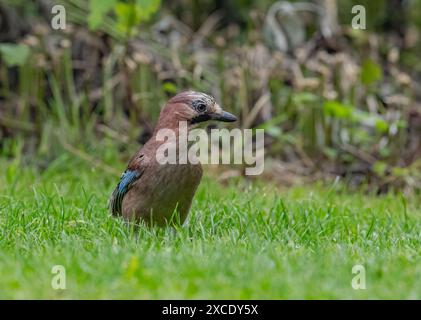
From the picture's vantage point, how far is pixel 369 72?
320 inches

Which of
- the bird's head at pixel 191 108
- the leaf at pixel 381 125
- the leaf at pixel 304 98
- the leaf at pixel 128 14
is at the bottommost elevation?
the leaf at pixel 381 125

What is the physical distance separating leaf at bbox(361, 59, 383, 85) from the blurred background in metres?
0.02

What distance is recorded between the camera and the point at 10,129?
27.4ft

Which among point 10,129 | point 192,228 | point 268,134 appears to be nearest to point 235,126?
point 268,134

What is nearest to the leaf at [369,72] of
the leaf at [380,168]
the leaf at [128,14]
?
the leaf at [380,168]

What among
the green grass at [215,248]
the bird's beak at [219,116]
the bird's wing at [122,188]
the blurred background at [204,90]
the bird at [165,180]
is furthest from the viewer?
the blurred background at [204,90]

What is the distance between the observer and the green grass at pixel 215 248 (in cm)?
363

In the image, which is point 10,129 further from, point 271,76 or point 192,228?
point 192,228

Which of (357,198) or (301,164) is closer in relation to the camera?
(357,198)

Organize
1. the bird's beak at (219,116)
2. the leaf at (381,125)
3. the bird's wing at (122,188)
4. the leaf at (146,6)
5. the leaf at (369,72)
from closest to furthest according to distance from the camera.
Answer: the bird's wing at (122,188)
the bird's beak at (219,116)
the leaf at (146,6)
the leaf at (381,125)
the leaf at (369,72)

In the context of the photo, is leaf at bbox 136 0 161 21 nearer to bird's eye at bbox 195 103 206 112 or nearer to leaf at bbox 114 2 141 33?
leaf at bbox 114 2 141 33

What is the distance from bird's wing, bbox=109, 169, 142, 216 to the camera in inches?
196

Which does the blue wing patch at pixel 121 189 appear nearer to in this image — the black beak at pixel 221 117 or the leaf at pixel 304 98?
the black beak at pixel 221 117

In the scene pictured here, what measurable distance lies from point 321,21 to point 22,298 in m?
6.74
